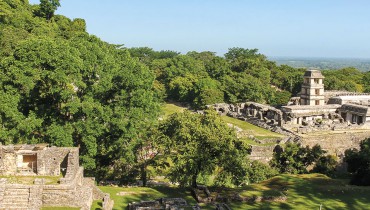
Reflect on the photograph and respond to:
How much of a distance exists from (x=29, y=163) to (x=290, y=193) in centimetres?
1706

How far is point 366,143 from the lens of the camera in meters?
36.1

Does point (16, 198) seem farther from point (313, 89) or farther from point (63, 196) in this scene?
point (313, 89)

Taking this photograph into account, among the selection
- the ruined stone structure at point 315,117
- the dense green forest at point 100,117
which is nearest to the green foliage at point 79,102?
the dense green forest at point 100,117

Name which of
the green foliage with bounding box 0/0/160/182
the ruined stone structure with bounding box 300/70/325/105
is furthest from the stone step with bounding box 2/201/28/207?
the ruined stone structure with bounding box 300/70/325/105

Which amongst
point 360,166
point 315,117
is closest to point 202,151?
point 360,166

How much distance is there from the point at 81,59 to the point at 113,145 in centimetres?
630

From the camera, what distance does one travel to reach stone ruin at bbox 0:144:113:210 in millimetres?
19516

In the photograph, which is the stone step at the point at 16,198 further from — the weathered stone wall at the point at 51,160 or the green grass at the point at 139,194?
the green grass at the point at 139,194

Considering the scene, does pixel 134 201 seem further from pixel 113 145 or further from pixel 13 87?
pixel 13 87

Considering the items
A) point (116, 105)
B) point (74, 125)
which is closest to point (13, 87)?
point (74, 125)

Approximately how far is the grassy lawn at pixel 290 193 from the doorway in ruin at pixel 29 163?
4136mm

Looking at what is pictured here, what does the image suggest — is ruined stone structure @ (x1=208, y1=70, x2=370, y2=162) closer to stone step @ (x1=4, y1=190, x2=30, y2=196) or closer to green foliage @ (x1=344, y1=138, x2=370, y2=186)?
green foliage @ (x1=344, y1=138, x2=370, y2=186)

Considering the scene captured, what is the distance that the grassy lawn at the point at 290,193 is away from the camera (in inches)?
989

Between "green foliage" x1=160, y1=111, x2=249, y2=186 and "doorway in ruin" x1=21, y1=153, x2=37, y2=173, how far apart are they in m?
8.67
